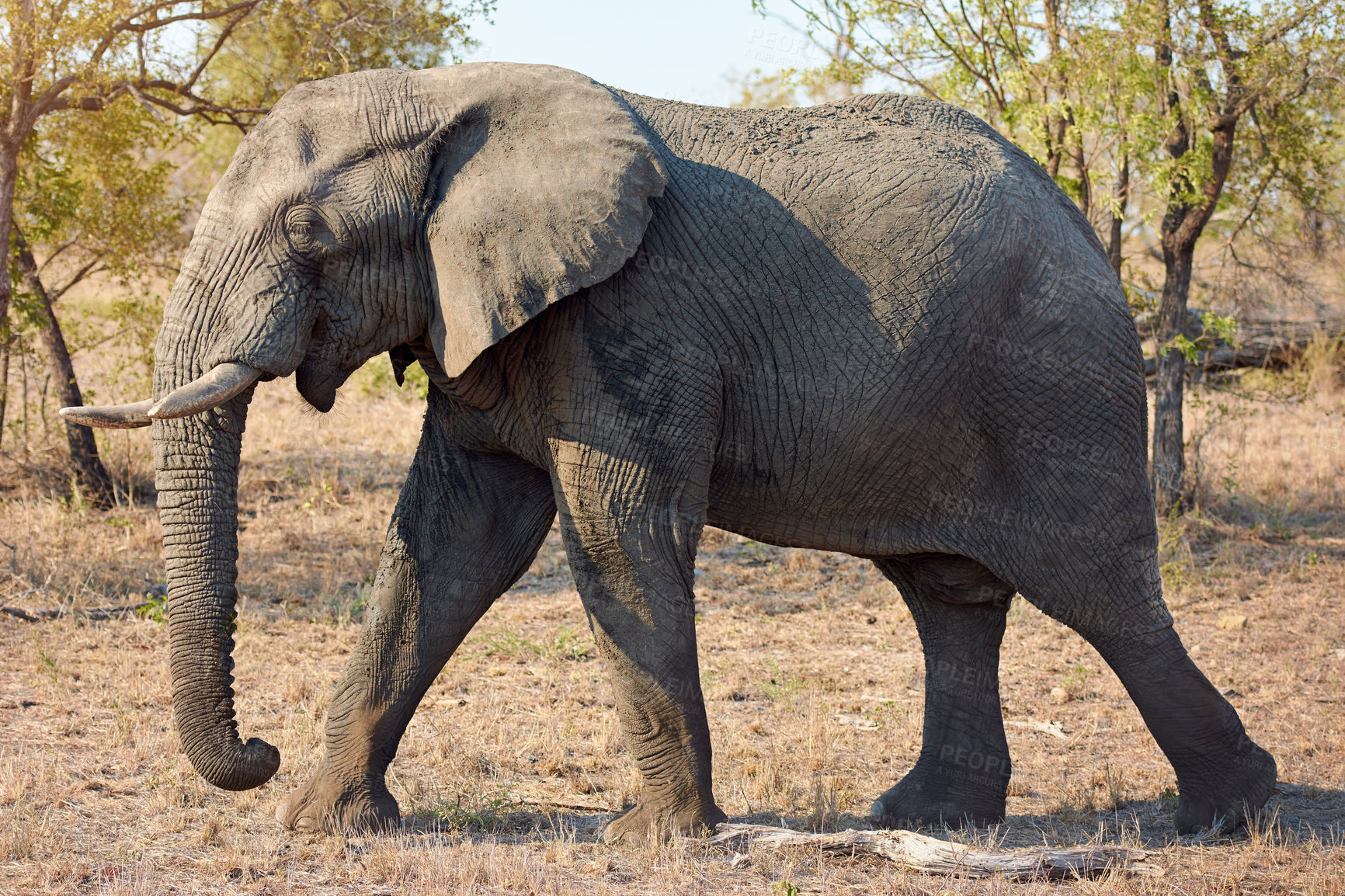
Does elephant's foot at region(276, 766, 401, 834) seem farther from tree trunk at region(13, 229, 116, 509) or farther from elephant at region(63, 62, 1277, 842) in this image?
tree trunk at region(13, 229, 116, 509)

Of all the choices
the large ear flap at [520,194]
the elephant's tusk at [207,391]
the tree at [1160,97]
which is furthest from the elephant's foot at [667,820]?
the tree at [1160,97]

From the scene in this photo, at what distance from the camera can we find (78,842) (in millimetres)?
4730

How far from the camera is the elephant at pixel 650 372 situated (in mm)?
4324

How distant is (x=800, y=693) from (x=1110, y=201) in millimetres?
4683

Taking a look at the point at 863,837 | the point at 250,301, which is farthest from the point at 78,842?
the point at 863,837

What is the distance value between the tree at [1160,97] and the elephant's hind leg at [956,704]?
487 cm

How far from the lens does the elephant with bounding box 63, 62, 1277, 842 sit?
4.32m

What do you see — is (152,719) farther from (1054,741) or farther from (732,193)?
(1054,741)

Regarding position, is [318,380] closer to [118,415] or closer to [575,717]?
[118,415]

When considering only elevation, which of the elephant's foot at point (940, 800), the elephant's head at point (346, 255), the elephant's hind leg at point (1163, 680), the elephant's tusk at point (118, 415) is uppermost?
the elephant's head at point (346, 255)

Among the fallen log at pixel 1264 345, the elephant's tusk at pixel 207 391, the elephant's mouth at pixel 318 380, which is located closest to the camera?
the elephant's tusk at pixel 207 391

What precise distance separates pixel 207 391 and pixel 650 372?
1.46m

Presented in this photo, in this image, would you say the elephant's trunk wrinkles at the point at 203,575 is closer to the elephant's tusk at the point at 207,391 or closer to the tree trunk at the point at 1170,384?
the elephant's tusk at the point at 207,391

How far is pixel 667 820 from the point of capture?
4.73 meters
